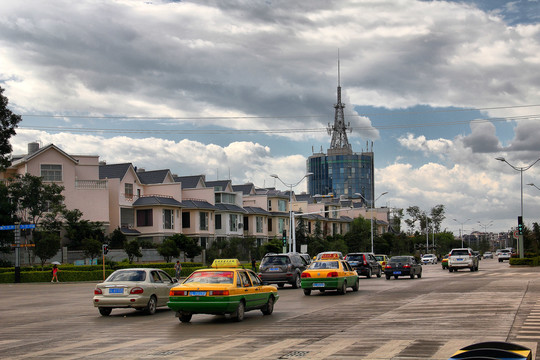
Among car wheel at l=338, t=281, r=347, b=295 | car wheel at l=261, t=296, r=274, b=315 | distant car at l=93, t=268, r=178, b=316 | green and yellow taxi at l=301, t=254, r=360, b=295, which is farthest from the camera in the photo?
car wheel at l=338, t=281, r=347, b=295

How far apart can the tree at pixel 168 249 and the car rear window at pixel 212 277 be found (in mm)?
43633

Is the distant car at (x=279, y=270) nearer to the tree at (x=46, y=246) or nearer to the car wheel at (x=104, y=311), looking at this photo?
the car wheel at (x=104, y=311)

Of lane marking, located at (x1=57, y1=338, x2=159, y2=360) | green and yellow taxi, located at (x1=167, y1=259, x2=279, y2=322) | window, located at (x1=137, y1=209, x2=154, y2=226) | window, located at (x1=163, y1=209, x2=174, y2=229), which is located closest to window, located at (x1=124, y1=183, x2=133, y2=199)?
window, located at (x1=137, y1=209, x2=154, y2=226)

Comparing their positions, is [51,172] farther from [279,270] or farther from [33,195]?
[279,270]

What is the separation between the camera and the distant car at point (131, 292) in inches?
767

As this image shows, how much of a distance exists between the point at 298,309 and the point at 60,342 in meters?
8.32

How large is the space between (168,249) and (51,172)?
13.6 m

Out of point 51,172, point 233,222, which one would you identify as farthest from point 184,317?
point 233,222

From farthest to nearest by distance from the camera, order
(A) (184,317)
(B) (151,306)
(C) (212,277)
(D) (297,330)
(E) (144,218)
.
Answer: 1. (E) (144,218)
2. (B) (151,306)
3. (C) (212,277)
4. (A) (184,317)
5. (D) (297,330)

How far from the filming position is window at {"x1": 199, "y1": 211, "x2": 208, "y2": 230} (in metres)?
76.9

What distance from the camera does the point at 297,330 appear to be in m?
14.5

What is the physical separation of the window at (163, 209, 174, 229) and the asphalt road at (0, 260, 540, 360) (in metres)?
47.2

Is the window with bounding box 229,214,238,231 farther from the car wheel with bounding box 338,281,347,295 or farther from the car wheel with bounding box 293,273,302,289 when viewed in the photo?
the car wheel with bounding box 338,281,347,295

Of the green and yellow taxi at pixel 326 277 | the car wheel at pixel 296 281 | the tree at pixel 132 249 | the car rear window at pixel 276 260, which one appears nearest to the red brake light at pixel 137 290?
the green and yellow taxi at pixel 326 277
